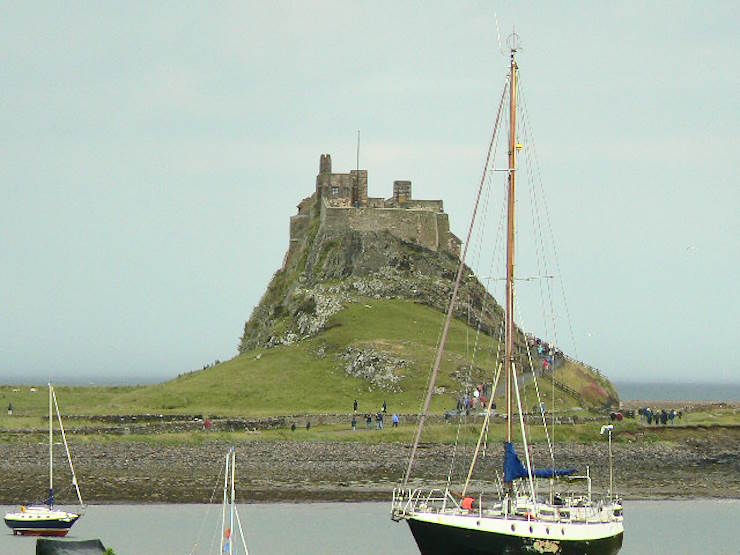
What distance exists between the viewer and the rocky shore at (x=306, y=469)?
216 feet

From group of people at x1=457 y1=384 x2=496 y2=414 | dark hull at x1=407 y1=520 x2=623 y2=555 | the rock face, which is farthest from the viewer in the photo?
the rock face

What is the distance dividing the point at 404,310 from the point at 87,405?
24.4 m

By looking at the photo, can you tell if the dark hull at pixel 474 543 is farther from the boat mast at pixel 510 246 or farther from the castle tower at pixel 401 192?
the castle tower at pixel 401 192

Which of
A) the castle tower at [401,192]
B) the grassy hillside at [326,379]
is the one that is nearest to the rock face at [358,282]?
the grassy hillside at [326,379]

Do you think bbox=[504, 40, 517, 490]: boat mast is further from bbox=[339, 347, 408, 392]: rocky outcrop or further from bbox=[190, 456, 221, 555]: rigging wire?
bbox=[339, 347, 408, 392]: rocky outcrop

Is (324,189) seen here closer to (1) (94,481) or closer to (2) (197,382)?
(2) (197,382)

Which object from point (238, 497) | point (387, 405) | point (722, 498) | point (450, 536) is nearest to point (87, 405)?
point (387, 405)

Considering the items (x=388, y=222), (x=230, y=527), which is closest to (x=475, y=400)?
(x=388, y=222)

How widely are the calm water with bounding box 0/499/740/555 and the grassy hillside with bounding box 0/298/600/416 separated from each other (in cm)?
2652

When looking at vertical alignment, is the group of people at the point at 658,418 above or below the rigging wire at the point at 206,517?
above

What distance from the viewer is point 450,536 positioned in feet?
146

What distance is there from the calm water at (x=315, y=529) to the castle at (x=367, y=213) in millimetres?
58569

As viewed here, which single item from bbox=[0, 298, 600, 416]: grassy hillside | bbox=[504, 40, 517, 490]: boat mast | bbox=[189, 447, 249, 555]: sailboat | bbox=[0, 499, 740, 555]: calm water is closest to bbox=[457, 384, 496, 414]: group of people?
bbox=[0, 298, 600, 416]: grassy hillside

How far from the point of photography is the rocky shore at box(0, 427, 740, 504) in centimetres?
6575
